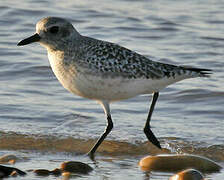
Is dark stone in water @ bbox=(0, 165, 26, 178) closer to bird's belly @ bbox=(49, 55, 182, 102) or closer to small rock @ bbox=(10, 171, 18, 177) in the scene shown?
small rock @ bbox=(10, 171, 18, 177)

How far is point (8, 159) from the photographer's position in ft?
30.2

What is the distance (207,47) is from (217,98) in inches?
128

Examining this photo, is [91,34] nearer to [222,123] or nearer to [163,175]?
[222,123]

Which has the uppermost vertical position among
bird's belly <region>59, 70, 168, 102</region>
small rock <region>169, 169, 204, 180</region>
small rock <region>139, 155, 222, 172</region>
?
bird's belly <region>59, 70, 168, 102</region>

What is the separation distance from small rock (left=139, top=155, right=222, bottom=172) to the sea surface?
0.48 feet

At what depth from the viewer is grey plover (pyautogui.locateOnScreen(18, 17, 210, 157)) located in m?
9.17

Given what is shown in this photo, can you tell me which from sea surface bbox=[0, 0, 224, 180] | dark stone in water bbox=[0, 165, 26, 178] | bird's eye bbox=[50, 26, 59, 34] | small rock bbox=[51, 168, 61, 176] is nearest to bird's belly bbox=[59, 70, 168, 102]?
bird's eye bbox=[50, 26, 59, 34]

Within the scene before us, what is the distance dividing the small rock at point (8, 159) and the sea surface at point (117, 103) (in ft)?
0.35

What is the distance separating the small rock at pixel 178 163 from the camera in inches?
353

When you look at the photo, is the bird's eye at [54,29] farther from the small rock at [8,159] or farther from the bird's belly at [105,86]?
the small rock at [8,159]

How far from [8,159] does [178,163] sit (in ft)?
7.42

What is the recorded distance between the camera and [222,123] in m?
11.3

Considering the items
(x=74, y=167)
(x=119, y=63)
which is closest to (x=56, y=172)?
(x=74, y=167)

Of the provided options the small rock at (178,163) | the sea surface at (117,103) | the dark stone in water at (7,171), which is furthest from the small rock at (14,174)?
the small rock at (178,163)
